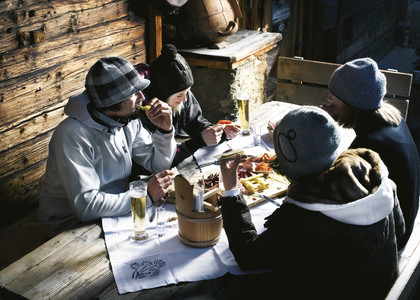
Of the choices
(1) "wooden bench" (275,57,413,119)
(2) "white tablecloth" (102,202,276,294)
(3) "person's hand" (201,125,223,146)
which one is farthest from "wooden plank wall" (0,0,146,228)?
(1) "wooden bench" (275,57,413,119)

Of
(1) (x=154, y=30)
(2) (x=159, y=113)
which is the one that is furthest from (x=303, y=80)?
(2) (x=159, y=113)

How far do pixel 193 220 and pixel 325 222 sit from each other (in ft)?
2.07

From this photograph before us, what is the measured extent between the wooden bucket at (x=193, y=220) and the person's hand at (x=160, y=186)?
36 cm

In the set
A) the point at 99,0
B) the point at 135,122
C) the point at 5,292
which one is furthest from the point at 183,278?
the point at 99,0

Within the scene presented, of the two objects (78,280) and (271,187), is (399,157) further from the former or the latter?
(78,280)

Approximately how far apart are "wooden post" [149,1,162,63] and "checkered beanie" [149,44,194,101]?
1406 mm

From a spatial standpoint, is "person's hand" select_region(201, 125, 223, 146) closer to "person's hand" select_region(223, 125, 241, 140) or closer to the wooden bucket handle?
"person's hand" select_region(223, 125, 241, 140)

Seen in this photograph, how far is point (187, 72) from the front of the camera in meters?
3.81

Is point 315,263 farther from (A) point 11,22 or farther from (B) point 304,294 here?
(A) point 11,22

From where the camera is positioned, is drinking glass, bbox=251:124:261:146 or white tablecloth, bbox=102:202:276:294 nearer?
white tablecloth, bbox=102:202:276:294

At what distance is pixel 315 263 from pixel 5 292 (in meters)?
1.33

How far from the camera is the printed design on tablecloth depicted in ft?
7.55

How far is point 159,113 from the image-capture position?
10.6 feet

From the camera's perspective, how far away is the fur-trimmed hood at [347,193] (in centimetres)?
209
